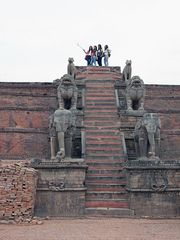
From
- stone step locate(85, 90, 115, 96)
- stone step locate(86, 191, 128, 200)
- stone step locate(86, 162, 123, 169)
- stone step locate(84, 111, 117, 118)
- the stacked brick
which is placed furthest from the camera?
stone step locate(85, 90, 115, 96)

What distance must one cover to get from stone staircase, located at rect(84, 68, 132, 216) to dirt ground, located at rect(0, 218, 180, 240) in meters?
0.95

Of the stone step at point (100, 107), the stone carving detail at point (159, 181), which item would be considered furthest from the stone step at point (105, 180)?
the stone step at point (100, 107)

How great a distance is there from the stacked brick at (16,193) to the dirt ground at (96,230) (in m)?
0.62

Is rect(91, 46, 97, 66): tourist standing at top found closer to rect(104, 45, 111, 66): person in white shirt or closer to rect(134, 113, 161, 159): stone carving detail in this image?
rect(104, 45, 111, 66): person in white shirt

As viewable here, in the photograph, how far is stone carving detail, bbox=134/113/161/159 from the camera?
39.1 feet

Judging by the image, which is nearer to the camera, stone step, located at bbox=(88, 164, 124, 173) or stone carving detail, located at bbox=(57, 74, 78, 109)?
stone step, located at bbox=(88, 164, 124, 173)

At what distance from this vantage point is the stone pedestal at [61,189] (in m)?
11.1

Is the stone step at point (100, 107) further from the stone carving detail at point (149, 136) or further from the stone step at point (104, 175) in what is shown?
the stone step at point (104, 175)

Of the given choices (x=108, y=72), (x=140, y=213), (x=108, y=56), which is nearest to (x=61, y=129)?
(x=140, y=213)

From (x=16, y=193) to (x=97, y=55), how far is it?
16.0 m

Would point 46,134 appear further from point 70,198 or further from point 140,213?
point 140,213

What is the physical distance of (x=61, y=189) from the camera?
36.8ft

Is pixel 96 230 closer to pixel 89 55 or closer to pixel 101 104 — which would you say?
pixel 101 104

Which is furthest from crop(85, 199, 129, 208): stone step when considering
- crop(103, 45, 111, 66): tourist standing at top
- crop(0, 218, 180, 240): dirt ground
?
crop(103, 45, 111, 66): tourist standing at top
